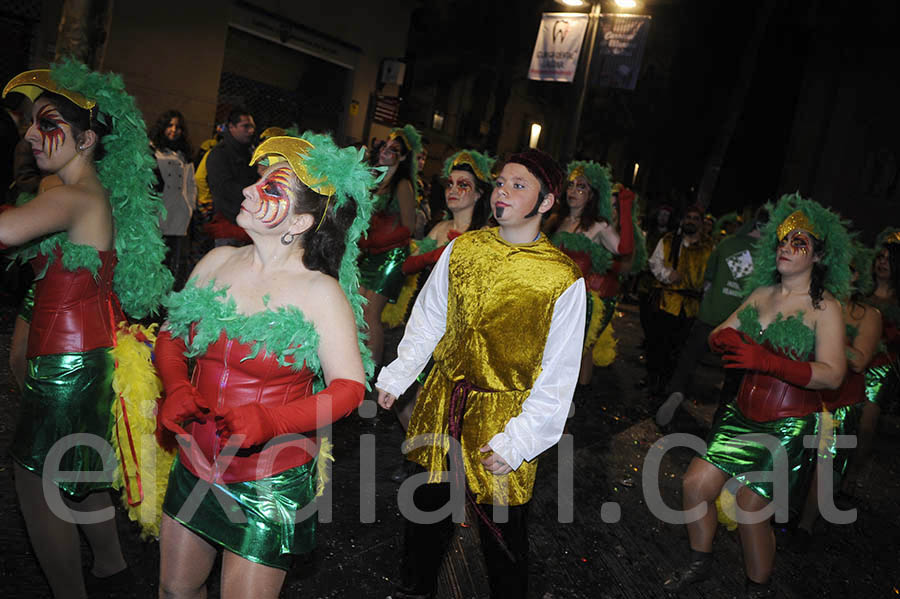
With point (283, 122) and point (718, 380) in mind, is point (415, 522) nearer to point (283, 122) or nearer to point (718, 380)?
point (718, 380)

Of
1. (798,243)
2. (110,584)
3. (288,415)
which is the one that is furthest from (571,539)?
(288,415)

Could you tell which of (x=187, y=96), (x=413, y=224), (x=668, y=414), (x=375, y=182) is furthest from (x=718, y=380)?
(x=187, y=96)

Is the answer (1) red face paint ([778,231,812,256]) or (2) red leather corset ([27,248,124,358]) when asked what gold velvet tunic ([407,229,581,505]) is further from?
(1) red face paint ([778,231,812,256])

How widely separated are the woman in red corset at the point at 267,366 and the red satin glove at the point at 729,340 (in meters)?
1.98

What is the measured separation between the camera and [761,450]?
345cm

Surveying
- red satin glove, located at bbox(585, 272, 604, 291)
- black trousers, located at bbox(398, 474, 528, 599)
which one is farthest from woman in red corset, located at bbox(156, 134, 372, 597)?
red satin glove, located at bbox(585, 272, 604, 291)

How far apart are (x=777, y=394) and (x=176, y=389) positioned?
116 inches

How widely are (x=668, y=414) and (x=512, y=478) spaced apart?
162 inches

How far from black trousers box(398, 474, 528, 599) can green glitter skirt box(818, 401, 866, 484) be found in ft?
6.32

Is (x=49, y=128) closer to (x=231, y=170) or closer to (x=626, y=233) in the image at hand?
(x=231, y=170)

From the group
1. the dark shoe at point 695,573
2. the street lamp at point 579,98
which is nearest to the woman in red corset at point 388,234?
the dark shoe at point 695,573

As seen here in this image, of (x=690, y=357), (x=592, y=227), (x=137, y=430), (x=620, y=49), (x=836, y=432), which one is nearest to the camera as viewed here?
(x=137, y=430)

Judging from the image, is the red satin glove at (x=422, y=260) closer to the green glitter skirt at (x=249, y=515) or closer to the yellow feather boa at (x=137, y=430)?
the yellow feather boa at (x=137, y=430)

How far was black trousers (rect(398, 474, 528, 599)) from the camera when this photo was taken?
274 centimetres
